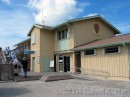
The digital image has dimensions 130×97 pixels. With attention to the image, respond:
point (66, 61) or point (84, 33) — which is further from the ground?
point (84, 33)

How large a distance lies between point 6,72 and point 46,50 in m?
9.61

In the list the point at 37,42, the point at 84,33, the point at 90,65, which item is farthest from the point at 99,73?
the point at 37,42

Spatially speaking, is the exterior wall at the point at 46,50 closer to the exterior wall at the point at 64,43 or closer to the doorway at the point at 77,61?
the exterior wall at the point at 64,43

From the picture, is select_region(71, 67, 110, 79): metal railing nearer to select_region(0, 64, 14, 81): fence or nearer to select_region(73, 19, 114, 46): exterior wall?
select_region(73, 19, 114, 46): exterior wall

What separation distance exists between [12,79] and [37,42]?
10.1 m

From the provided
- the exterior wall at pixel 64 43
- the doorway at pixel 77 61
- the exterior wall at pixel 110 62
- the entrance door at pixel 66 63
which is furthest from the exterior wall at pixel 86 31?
the exterior wall at pixel 110 62

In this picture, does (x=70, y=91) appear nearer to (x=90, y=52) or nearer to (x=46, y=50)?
(x=90, y=52)

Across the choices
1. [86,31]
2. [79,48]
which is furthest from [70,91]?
[86,31]

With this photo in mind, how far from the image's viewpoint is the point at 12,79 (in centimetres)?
1938

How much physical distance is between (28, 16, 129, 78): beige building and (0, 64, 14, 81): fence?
265 inches

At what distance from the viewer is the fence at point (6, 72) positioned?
61.3ft

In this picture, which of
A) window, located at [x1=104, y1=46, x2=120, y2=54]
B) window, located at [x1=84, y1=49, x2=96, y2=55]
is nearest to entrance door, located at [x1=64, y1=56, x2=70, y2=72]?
window, located at [x1=84, y1=49, x2=96, y2=55]

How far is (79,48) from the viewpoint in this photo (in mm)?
22281

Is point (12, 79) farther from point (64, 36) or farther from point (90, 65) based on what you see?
point (64, 36)
